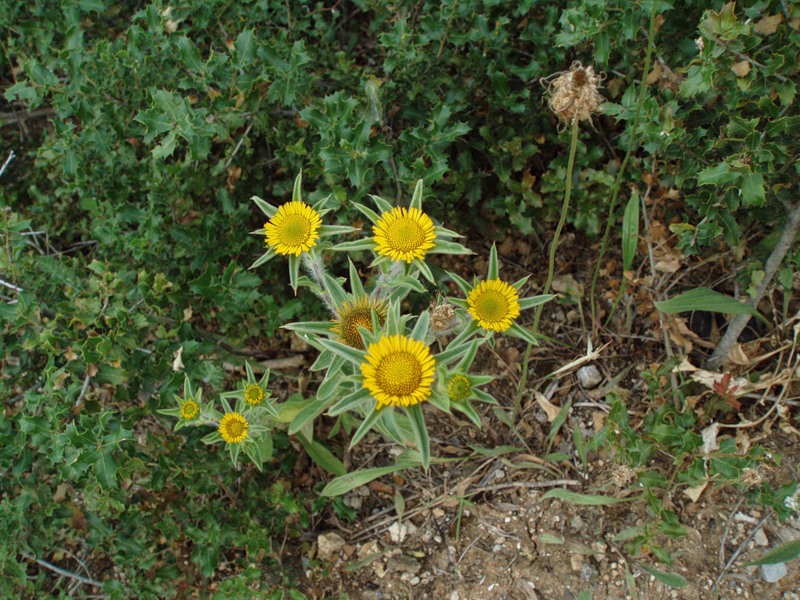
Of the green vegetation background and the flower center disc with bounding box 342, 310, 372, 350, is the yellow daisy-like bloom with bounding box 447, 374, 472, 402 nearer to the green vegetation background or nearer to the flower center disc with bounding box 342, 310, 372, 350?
the flower center disc with bounding box 342, 310, 372, 350

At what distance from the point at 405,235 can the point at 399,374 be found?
0.44 metres

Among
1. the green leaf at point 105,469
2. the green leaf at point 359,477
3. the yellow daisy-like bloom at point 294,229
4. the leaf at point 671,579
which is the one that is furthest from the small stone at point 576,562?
the green leaf at point 105,469

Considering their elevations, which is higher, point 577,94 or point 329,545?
point 577,94

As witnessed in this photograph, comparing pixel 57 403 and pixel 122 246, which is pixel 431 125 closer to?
pixel 122 246

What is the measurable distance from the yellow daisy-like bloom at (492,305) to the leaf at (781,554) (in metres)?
1.25

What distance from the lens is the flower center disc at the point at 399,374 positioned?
6.20 feet

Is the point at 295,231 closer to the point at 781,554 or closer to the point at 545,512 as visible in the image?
the point at 545,512

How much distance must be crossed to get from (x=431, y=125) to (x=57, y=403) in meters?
1.79

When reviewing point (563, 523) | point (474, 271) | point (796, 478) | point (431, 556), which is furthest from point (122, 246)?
point (796, 478)

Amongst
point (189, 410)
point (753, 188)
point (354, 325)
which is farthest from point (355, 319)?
point (753, 188)

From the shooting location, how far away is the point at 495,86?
3.04 metres

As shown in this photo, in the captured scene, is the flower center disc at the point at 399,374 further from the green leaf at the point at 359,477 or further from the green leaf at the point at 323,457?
the green leaf at the point at 323,457

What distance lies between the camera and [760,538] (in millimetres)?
2572

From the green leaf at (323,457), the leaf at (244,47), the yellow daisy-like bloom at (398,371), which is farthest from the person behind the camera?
the green leaf at (323,457)
